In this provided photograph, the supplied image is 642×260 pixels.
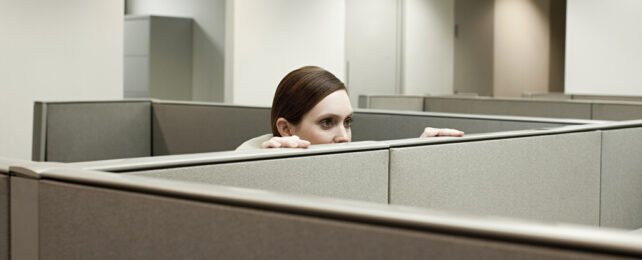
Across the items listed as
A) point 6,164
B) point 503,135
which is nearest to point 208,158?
point 6,164

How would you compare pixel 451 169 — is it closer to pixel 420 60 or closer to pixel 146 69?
pixel 146 69

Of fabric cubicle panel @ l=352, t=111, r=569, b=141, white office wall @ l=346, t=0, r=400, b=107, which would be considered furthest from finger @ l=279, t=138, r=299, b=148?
white office wall @ l=346, t=0, r=400, b=107

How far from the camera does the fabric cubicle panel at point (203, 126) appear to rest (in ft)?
10.3

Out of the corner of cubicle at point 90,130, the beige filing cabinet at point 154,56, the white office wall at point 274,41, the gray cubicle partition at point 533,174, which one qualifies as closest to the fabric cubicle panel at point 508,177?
the gray cubicle partition at point 533,174

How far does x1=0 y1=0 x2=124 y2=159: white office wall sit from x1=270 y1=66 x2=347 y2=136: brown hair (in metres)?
3.73

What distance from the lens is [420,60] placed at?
889 cm

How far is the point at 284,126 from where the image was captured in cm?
189

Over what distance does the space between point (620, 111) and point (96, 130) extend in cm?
238

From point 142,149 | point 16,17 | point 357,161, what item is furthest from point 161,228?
point 16,17

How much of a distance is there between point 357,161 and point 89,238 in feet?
1.71

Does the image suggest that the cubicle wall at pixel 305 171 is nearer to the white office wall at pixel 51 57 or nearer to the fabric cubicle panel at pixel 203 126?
the fabric cubicle panel at pixel 203 126

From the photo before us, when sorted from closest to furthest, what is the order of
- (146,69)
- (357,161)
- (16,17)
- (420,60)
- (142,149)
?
1. (357,161)
2. (142,149)
3. (16,17)
4. (146,69)
5. (420,60)

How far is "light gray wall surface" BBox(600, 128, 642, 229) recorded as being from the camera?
5.62 feet

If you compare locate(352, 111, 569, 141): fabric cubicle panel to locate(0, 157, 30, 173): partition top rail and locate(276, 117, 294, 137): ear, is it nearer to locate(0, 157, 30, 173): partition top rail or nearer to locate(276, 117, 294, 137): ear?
locate(276, 117, 294, 137): ear
